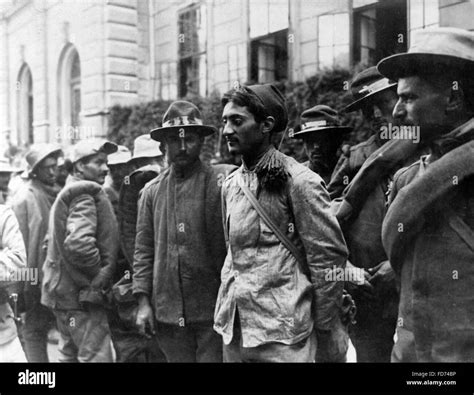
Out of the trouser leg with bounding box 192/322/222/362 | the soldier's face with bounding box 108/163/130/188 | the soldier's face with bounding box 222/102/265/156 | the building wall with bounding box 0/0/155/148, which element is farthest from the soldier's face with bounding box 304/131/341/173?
the building wall with bounding box 0/0/155/148

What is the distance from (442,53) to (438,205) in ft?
1.93

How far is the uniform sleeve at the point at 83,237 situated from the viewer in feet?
12.0

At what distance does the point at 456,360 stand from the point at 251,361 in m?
0.86

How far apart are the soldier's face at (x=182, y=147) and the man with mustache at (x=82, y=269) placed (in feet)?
2.71

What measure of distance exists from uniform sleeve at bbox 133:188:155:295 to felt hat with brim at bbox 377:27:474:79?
1.69 metres

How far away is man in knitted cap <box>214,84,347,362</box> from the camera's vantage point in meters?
2.44

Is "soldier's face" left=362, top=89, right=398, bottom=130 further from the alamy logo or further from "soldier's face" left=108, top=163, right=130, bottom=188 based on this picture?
"soldier's face" left=108, top=163, right=130, bottom=188

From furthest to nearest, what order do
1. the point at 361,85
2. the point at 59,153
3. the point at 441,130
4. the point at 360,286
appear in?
the point at 59,153 → the point at 361,85 → the point at 360,286 → the point at 441,130

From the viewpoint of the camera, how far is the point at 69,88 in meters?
5.07

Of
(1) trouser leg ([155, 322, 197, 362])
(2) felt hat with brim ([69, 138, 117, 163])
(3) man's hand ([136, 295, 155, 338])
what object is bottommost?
(1) trouser leg ([155, 322, 197, 362])

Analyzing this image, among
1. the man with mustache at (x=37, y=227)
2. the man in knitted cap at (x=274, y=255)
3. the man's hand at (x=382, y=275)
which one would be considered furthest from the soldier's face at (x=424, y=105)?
the man with mustache at (x=37, y=227)
